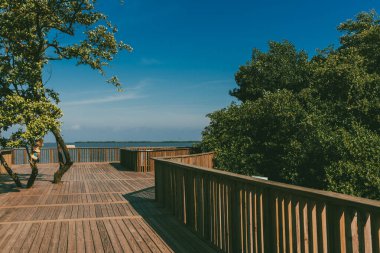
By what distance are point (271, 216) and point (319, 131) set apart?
634 inches

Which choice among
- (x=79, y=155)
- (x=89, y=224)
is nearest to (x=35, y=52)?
(x=89, y=224)

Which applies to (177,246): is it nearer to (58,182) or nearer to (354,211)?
(354,211)

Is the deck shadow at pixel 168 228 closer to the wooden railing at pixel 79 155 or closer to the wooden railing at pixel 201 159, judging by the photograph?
the wooden railing at pixel 201 159

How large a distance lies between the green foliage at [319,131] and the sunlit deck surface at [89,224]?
10596 millimetres

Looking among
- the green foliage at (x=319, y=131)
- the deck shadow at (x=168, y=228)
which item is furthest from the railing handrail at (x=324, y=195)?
the green foliage at (x=319, y=131)

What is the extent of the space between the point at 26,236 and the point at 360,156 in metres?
15.3

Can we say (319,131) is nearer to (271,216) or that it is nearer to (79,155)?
(79,155)

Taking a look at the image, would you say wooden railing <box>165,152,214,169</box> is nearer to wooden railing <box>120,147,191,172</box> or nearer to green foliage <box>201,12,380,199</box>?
green foliage <box>201,12,380,199</box>

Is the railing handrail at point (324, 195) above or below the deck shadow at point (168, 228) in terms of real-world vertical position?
above

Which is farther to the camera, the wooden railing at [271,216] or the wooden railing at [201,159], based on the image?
the wooden railing at [201,159]

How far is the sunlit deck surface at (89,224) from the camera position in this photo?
487cm

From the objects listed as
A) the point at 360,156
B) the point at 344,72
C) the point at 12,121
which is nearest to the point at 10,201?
the point at 12,121

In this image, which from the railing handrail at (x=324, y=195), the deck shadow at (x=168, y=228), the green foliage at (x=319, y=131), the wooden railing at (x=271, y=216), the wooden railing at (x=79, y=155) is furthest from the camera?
the wooden railing at (x=79, y=155)

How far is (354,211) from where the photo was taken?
227 centimetres
